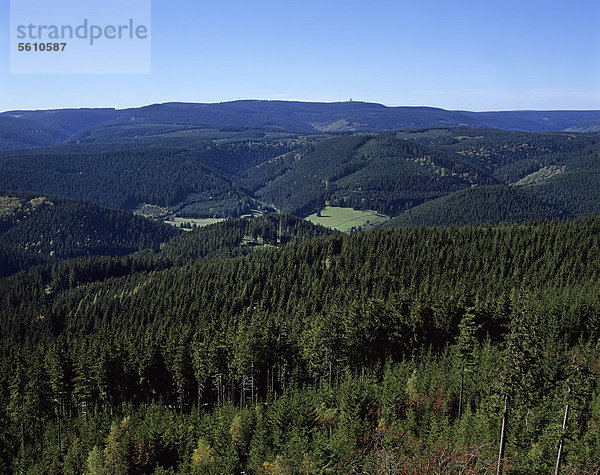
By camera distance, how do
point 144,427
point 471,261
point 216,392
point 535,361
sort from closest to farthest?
point 535,361
point 144,427
point 216,392
point 471,261

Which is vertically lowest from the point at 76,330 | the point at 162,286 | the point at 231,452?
the point at 76,330

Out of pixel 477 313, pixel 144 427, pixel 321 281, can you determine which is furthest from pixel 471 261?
pixel 144 427

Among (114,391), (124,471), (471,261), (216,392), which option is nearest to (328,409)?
(124,471)

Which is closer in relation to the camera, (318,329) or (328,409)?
(328,409)

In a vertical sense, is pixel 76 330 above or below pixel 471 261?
below

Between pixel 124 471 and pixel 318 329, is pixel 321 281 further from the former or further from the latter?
pixel 124 471

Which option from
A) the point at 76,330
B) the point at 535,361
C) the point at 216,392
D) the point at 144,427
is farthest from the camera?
the point at 76,330

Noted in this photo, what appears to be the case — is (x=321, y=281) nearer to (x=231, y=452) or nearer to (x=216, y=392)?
(x=216, y=392)
